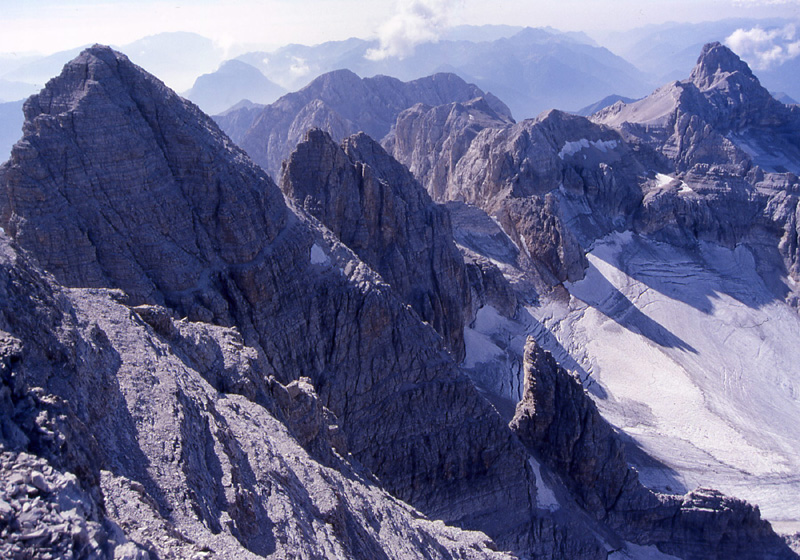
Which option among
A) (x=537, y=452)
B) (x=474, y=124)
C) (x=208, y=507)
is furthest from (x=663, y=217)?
(x=208, y=507)

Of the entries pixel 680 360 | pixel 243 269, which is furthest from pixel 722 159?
pixel 243 269

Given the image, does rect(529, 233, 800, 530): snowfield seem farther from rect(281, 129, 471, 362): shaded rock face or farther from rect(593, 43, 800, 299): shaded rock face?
rect(281, 129, 471, 362): shaded rock face

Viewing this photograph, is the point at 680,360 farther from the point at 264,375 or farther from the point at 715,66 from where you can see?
the point at 715,66

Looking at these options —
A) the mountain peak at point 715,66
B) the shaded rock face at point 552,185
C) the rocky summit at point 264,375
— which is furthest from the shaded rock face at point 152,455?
the mountain peak at point 715,66

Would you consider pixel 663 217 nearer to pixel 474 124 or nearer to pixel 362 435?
pixel 474 124

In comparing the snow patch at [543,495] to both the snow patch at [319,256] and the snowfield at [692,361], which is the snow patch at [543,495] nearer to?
the snowfield at [692,361]

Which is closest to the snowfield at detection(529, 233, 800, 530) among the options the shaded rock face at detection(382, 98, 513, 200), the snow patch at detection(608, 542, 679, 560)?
the snow patch at detection(608, 542, 679, 560)
